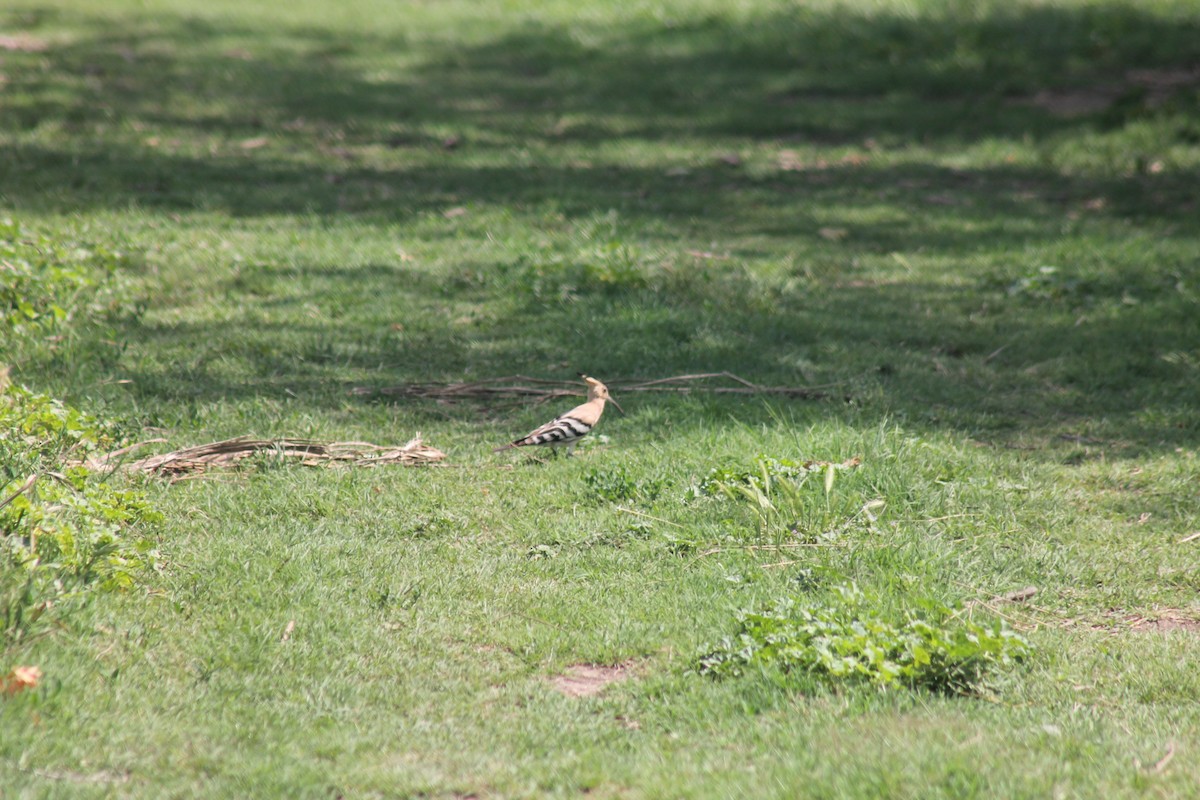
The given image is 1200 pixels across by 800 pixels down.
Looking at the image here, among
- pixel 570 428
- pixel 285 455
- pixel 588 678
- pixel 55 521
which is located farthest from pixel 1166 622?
pixel 55 521

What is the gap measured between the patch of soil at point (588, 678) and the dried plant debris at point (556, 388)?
2.71 meters

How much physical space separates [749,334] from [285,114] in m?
7.56

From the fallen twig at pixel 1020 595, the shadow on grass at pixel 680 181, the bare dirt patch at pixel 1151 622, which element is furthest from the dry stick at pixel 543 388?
the bare dirt patch at pixel 1151 622

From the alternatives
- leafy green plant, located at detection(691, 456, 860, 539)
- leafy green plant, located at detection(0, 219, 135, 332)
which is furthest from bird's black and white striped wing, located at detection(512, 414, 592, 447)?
leafy green plant, located at detection(0, 219, 135, 332)

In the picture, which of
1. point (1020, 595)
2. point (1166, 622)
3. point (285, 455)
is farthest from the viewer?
point (285, 455)

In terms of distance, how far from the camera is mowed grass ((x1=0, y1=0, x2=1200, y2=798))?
3.69m

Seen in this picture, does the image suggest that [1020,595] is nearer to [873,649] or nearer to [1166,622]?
[1166,622]

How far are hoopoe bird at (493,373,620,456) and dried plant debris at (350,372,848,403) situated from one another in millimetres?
555

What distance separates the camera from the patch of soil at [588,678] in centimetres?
405

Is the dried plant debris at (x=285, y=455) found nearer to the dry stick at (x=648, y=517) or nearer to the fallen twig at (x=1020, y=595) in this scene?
the dry stick at (x=648, y=517)

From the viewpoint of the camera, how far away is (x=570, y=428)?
5.83 metres

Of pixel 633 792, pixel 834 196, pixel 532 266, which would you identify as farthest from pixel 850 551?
pixel 834 196

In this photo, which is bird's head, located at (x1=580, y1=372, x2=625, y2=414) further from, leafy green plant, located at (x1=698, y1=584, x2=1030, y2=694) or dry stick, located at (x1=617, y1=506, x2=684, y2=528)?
leafy green plant, located at (x1=698, y1=584, x2=1030, y2=694)

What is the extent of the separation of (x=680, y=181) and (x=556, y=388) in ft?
17.3
